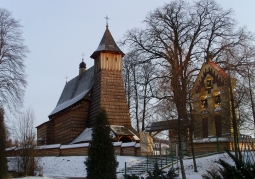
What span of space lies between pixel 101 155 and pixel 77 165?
1077 centimetres

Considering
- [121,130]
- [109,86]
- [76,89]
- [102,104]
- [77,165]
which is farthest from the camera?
[76,89]

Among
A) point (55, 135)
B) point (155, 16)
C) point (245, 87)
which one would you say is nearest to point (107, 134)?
point (245, 87)

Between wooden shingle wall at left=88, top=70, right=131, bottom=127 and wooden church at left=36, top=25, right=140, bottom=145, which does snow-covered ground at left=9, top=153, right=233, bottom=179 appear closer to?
wooden church at left=36, top=25, right=140, bottom=145

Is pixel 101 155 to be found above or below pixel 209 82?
below

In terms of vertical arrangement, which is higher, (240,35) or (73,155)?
(240,35)

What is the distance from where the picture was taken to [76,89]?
144ft

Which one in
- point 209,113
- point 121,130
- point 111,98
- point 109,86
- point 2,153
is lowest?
point 2,153

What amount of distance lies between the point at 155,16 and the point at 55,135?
19.7 meters

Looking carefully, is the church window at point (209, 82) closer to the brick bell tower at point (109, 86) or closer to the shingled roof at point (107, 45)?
the brick bell tower at point (109, 86)

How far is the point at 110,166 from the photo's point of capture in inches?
596

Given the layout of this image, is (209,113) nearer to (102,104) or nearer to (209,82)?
(209,82)

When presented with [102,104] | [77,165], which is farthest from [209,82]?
[77,165]

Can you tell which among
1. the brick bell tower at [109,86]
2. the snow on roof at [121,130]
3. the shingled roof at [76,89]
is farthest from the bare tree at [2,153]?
the shingled roof at [76,89]

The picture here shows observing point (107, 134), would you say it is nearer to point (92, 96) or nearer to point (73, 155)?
point (73, 155)
